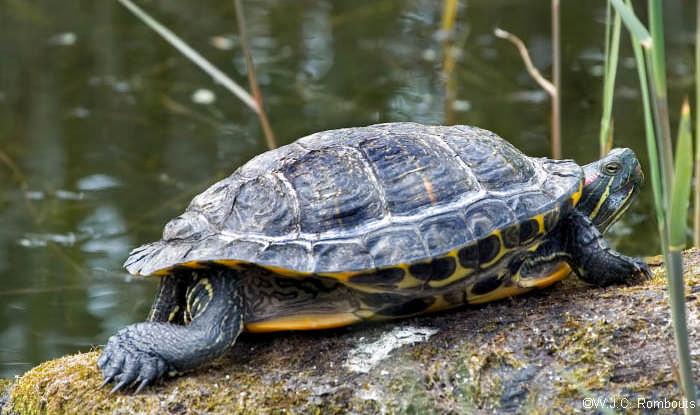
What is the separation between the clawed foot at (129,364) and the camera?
3162 millimetres

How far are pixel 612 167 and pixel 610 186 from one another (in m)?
0.08

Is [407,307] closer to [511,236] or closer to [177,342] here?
[511,236]

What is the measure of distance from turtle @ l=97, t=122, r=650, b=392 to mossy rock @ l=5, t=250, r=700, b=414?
9 cm

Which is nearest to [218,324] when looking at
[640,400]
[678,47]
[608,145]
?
[640,400]

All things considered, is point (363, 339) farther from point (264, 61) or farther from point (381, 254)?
point (264, 61)

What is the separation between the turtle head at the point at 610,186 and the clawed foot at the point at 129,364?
176cm

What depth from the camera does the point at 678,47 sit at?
9078 millimetres

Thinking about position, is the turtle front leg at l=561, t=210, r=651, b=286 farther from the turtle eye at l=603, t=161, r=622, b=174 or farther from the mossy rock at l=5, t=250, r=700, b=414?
the turtle eye at l=603, t=161, r=622, b=174

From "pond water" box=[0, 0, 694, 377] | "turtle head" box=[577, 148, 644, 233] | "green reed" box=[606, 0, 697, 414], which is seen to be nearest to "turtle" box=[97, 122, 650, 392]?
"turtle head" box=[577, 148, 644, 233]

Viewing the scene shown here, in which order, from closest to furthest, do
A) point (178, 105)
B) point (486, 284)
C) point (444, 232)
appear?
1. point (444, 232)
2. point (486, 284)
3. point (178, 105)

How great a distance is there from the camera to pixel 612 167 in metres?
3.79

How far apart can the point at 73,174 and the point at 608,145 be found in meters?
4.06

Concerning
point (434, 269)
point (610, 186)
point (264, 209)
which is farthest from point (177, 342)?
point (610, 186)

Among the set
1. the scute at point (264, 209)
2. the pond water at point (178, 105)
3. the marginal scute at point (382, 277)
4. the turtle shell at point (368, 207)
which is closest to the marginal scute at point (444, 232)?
the turtle shell at point (368, 207)
